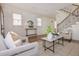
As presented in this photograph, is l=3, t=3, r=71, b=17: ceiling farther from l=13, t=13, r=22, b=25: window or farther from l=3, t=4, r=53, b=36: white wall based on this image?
l=13, t=13, r=22, b=25: window

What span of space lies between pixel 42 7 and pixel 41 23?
42cm

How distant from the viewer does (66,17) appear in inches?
109

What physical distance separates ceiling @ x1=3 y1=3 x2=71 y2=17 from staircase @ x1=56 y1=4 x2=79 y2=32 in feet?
0.49

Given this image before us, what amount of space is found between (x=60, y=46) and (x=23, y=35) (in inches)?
41.7

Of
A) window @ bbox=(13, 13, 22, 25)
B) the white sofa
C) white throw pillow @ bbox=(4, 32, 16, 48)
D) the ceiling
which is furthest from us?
window @ bbox=(13, 13, 22, 25)

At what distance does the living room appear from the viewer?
2.57m

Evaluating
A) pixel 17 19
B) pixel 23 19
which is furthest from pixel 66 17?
pixel 17 19

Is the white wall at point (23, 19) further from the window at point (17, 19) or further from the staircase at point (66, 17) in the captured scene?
the staircase at point (66, 17)

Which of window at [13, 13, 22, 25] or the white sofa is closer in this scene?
the white sofa

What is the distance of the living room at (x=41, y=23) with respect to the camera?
257 centimetres

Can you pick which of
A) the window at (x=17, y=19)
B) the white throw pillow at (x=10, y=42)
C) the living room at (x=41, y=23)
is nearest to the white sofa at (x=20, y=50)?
the white throw pillow at (x=10, y=42)

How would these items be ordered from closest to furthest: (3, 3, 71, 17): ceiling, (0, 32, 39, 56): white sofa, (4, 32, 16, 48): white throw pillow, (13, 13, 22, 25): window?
(0, 32, 39, 56): white sofa → (4, 32, 16, 48): white throw pillow → (3, 3, 71, 17): ceiling → (13, 13, 22, 25): window

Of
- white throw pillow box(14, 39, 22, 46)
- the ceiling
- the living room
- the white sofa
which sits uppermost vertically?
the ceiling

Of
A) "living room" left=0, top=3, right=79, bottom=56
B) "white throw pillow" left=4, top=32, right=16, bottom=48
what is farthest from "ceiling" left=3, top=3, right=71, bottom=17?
"white throw pillow" left=4, top=32, right=16, bottom=48
